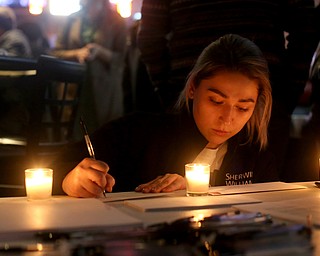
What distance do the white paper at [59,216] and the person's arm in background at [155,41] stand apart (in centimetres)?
164

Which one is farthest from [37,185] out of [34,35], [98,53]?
[34,35]

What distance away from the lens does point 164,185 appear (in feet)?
5.99

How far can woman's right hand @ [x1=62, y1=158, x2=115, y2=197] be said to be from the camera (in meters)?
1.75

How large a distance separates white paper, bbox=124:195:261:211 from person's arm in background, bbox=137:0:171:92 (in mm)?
1577

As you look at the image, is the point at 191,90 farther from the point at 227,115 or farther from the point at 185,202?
the point at 185,202

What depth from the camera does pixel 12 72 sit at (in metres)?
2.93

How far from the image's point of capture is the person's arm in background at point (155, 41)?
10.2ft

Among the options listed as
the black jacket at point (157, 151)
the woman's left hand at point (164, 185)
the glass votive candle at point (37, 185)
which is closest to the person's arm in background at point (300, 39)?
the black jacket at point (157, 151)

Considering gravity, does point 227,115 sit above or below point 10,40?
below

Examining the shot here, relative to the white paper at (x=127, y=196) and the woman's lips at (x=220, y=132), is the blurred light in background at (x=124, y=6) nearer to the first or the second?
the woman's lips at (x=220, y=132)

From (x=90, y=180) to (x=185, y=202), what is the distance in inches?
12.8

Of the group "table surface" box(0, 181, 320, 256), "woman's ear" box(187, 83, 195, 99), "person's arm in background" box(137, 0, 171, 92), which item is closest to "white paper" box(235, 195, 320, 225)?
"table surface" box(0, 181, 320, 256)

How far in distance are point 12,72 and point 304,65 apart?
4.56 feet

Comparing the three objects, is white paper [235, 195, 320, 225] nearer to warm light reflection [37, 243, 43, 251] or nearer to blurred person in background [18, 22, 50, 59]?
warm light reflection [37, 243, 43, 251]
